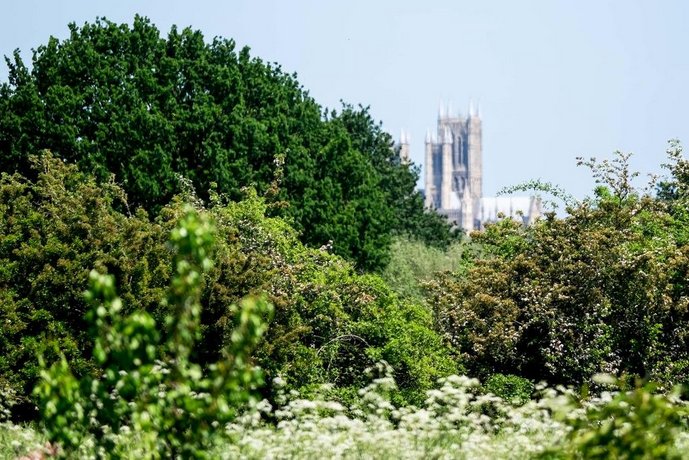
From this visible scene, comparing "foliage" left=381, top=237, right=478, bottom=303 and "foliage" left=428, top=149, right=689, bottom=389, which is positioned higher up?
"foliage" left=381, top=237, right=478, bottom=303

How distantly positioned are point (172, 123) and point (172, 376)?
28.6 meters

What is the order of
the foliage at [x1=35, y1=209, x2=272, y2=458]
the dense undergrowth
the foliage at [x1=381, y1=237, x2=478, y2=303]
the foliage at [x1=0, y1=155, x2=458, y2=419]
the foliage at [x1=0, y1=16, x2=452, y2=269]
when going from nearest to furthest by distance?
the foliage at [x1=35, y1=209, x2=272, y2=458], the dense undergrowth, the foliage at [x1=0, y1=155, x2=458, y2=419], the foliage at [x1=0, y1=16, x2=452, y2=269], the foliage at [x1=381, y1=237, x2=478, y2=303]

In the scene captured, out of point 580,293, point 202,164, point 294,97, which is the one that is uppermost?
point 294,97

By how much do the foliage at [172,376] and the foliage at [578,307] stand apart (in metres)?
16.5

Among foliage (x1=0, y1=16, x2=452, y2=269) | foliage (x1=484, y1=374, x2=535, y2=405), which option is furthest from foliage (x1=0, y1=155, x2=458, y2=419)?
foliage (x1=0, y1=16, x2=452, y2=269)

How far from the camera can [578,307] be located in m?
25.2

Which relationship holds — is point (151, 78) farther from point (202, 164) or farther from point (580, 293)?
point (580, 293)

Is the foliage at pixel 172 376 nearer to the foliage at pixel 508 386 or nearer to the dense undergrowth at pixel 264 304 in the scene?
the dense undergrowth at pixel 264 304

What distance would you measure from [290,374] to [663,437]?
49.3ft

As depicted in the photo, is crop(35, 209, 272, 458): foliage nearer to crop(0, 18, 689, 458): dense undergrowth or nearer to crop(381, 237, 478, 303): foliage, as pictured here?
crop(0, 18, 689, 458): dense undergrowth

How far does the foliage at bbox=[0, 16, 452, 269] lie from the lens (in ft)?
114

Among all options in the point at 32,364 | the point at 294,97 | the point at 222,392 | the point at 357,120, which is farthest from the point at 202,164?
the point at 222,392

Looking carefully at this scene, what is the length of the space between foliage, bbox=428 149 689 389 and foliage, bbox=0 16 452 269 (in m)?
10.5

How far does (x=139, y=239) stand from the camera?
22703 mm
